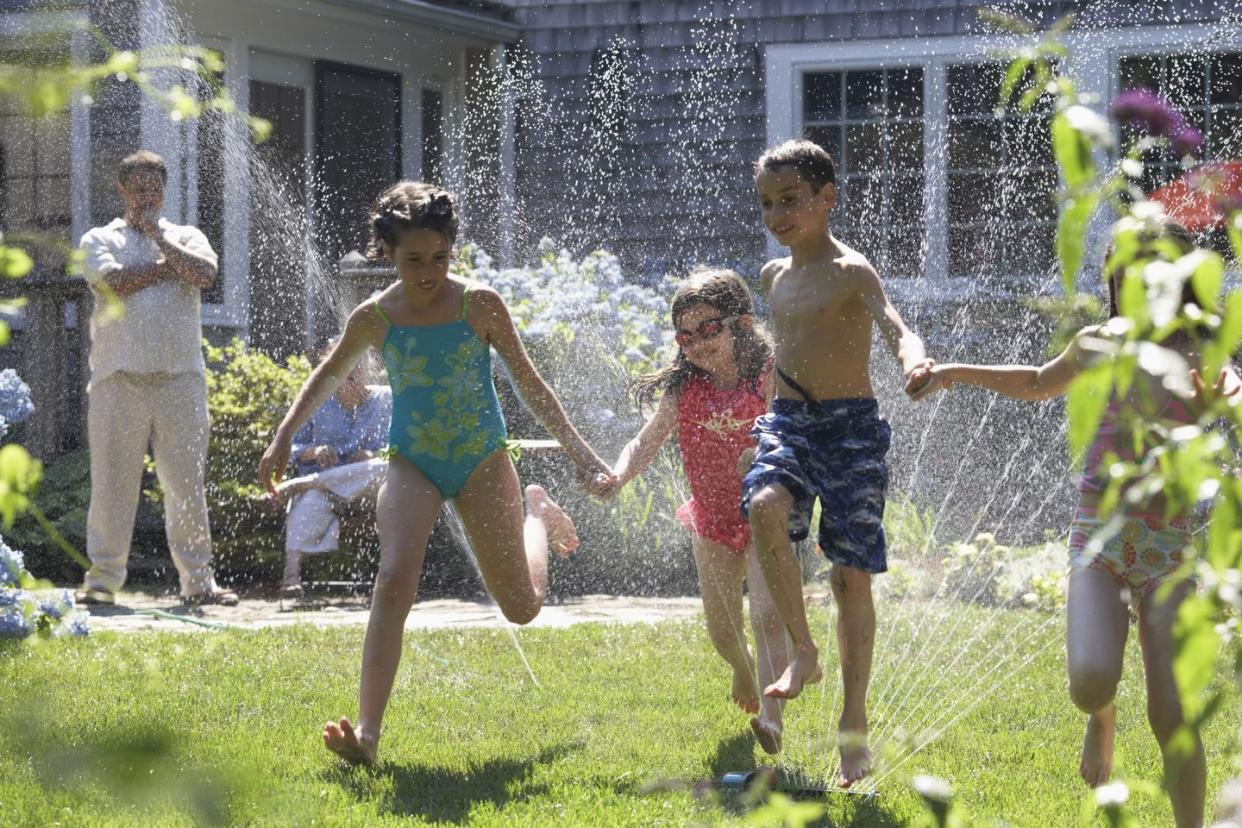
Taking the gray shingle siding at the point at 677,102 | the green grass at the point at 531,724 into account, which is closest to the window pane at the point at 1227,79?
the gray shingle siding at the point at 677,102

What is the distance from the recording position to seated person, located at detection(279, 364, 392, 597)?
7.30 m

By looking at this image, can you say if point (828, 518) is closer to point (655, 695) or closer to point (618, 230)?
point (655, 695)

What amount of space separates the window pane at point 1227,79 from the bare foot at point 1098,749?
7.88 meters

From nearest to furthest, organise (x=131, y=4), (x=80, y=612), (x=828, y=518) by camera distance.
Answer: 1. (x=828, y=518)
2. (x=80, y=612)
3. (x=131, y=4)

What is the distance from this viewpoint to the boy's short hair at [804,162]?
12.6ft

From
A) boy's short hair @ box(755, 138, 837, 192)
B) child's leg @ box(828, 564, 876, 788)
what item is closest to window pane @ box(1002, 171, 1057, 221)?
boy's short hair @ box(755, 138, 837, 192)

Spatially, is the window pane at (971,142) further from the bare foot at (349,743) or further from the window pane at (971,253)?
the bare foot at (349,743)

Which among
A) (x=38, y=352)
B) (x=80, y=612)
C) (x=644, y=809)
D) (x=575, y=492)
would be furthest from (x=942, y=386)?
(x=38, y=352)

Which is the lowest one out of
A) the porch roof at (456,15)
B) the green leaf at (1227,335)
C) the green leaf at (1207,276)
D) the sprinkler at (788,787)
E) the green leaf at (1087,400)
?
the sprinkler at (788,787)

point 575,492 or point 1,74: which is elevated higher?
point 1,74

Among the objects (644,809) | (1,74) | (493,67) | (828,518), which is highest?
(493,67)

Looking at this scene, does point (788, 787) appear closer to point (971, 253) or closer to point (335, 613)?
point (335, 613)

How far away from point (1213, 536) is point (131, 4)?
8.99 m

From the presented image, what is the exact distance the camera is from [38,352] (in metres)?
9.35
